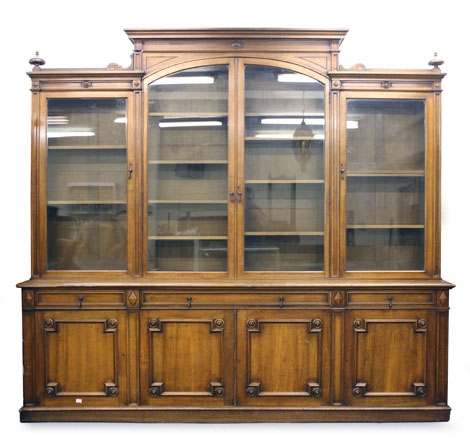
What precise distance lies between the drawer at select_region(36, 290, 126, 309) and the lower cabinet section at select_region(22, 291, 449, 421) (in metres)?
0.04

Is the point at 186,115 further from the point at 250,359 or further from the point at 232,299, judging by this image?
the point at 250,359

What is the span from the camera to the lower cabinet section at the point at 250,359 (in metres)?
2.61

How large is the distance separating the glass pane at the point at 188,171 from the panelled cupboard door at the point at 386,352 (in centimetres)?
99

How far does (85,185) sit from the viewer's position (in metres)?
2.75

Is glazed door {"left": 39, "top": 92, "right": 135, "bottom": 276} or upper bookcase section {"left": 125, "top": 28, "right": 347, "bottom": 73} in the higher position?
upper bookcase section {"left": 125, "top": 28, "right": 347, "bottom": 73}

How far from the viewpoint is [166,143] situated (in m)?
2.73

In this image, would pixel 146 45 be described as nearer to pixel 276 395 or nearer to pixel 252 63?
pixel 252 63

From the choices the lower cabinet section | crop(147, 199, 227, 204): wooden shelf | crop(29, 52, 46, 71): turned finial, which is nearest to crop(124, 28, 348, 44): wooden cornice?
crop(29, 52, 46, 71): turned finial

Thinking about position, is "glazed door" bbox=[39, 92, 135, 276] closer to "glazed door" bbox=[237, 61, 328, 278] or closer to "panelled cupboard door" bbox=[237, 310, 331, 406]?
"glazed door" bbox=[237, 61, 328, 278]

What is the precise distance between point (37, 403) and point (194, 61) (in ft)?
8.01

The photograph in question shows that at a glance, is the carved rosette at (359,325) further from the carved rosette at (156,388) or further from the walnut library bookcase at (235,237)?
the carved rosette at (156,388)

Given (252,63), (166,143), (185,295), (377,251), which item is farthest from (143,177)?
(377,251)

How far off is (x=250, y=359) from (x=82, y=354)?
1081mm

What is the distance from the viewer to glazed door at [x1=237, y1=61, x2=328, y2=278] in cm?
268
